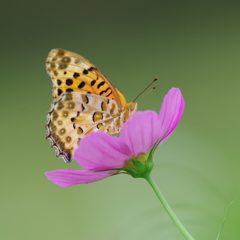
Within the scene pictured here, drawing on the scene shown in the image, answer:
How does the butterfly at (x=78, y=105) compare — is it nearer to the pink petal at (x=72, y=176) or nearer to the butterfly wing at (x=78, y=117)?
the butterfly wing at (x=78, y=117)

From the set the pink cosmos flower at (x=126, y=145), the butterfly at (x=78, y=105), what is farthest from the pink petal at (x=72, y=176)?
the butterfly at (x=78, y=105)

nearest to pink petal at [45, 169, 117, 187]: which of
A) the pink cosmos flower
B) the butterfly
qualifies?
the pink cosmos flower

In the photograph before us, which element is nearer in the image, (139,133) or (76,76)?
(139,133)

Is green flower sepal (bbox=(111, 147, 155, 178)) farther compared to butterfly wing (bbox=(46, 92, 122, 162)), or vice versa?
butterfly wing (bbox=(46, 92, 122, 162))

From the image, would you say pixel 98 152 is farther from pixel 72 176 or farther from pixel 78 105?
pixel 78 105

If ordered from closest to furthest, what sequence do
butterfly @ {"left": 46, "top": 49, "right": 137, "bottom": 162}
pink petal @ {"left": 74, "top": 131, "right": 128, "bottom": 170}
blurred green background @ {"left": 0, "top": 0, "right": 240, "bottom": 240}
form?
pink petal @ {"left": 74, "top": 131, "right": 128, "bottom": 170} < butterfly @ {"left": 46, "top": 49, "right": 137, "bottom": 162} < blurred green background @ {"left": 0, "top": 0, "right": 240, "bottom": 240}

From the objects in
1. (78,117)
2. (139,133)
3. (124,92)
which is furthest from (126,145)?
(124,92)

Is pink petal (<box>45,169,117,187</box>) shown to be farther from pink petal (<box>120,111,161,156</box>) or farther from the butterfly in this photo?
the butterfly
